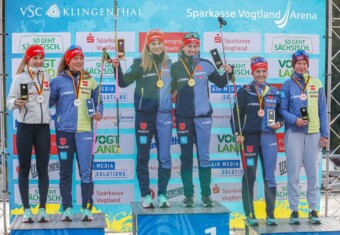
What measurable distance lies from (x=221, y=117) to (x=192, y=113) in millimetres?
566

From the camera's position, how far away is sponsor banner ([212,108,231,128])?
615 centimetres

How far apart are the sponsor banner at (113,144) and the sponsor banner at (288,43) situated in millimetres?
1854

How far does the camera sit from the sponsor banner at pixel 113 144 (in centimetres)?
608

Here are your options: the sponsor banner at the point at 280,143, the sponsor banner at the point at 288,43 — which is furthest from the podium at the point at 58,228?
the sponsor banner at the point at 288,43

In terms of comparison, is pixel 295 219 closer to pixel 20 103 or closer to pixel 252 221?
pixel 252 221

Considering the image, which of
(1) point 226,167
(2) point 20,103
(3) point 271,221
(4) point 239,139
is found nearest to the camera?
(2) point 20,103

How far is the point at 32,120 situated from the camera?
5113mm

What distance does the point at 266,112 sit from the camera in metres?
5.59

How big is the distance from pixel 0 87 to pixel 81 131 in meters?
1.19

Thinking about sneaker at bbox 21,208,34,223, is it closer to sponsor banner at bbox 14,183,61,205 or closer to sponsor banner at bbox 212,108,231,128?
sponsor banner at bbox 14,183,61,205

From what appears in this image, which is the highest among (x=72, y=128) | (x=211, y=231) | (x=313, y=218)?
(x=72, y=128)

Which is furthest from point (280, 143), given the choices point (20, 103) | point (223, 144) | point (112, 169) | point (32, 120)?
point (20, 103)

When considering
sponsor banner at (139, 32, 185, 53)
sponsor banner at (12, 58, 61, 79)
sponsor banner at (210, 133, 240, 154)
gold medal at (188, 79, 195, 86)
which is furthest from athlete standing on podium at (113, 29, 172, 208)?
sponsor banner at (12, 58, 61, 79)

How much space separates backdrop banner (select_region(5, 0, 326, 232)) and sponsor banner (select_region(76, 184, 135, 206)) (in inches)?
0.4
